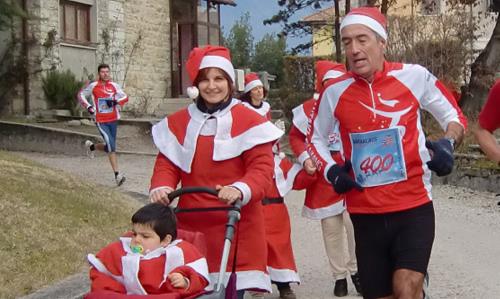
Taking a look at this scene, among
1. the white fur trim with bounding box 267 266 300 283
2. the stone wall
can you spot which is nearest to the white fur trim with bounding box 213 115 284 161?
the white fur trim with bounding box 267 266 300 283

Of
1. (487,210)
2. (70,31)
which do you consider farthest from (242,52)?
(487,210)

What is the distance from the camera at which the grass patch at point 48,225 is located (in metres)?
7.33

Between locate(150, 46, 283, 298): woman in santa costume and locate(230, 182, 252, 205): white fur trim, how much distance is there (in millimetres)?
106

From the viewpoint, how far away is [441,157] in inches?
182

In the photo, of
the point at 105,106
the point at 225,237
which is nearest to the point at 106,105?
the point at 105,106

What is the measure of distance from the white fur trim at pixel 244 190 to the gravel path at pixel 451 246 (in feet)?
9.37

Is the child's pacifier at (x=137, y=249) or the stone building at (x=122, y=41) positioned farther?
the stone building at (x=122, y=41)

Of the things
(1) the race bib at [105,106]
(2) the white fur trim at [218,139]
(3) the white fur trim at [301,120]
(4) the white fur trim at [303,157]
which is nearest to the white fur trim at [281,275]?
(4) the white fur trim at [303,157]

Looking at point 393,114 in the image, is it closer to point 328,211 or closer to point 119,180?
point 328,211

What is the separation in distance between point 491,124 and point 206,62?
1.71 metres

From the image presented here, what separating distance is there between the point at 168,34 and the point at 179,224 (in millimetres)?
26560

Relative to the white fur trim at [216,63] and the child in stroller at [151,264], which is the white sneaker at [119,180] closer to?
the white fur trim at [216,63]

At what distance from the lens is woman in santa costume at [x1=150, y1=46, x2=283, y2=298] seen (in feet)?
17.2

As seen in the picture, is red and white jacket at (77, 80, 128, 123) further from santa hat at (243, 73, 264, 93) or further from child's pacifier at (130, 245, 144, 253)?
child's pacifier at (130, 245, 144, 253)
